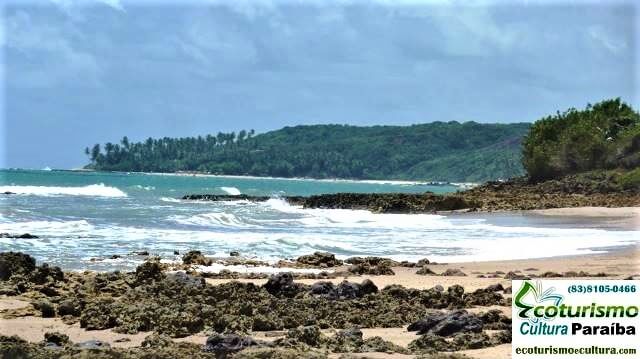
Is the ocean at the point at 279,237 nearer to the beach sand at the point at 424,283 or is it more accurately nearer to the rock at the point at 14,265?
the beach sand at the point at 424,283

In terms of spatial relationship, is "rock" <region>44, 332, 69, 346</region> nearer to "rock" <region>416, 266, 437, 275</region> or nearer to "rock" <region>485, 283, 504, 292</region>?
"rock" <region>485, 283, 504, 292</region>

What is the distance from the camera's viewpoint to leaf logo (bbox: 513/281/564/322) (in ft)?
20.9

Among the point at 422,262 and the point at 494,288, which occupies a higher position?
the point at 494,288

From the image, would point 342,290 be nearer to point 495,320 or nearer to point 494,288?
point 494,288

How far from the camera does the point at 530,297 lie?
21.2 feet

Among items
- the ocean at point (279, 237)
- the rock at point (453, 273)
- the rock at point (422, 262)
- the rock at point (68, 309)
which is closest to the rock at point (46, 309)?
the rock at point (68, 309)

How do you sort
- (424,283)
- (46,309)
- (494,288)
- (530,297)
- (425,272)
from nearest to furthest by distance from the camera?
(530,297) < (46,309) < (494,288) < (424,283) < (425,272)

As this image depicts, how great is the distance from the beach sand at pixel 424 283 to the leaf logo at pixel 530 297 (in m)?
1.33

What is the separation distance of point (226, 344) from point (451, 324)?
231cm

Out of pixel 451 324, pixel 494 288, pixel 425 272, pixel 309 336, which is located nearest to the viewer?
pixel 309 336

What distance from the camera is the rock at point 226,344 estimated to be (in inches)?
303

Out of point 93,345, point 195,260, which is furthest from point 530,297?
point 195,260

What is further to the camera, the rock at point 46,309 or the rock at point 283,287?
the rock at point 283,287

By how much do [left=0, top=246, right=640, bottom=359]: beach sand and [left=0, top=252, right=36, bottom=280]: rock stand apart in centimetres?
167
